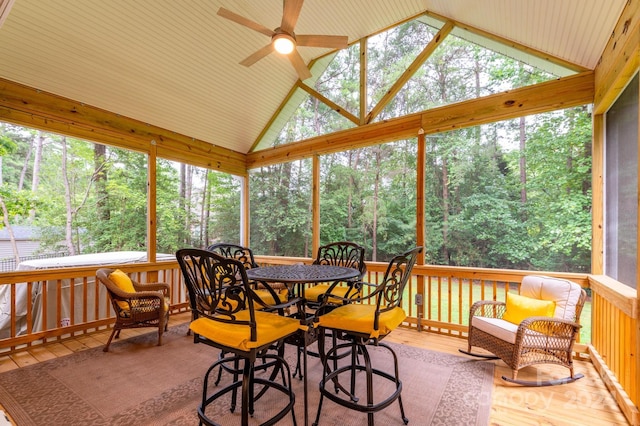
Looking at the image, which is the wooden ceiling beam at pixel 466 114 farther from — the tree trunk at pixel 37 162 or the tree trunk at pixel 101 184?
the tree trunk at pixel 37 162

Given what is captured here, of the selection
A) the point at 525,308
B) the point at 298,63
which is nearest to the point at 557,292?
the point at 525,308

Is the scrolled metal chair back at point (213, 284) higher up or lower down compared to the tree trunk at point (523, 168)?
lower down

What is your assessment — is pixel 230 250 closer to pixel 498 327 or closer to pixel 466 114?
pixel 498 327

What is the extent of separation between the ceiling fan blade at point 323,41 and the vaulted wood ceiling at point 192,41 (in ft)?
4.65

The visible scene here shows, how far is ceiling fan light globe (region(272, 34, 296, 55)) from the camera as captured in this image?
8.41ft

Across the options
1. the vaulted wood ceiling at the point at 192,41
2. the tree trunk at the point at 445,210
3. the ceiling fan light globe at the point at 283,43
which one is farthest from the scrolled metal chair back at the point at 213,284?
the tree trunk at the point at 445,210

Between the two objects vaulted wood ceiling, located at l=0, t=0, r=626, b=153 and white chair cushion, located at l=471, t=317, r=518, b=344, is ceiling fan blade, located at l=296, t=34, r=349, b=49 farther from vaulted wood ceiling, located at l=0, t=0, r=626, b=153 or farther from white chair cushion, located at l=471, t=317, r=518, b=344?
white chair cushion, located at l=471, t=317, r=518, b=344

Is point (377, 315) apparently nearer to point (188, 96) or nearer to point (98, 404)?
point (98, 404)

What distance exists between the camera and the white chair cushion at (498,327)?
2.50 metres

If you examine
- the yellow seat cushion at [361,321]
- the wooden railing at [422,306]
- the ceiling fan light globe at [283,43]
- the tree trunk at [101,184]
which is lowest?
the wooden railing at [422,306]

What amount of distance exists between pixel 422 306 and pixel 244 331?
287 centimetres

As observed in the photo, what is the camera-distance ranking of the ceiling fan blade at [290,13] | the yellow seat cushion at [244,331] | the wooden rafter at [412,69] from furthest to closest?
the wooden rafter at [412,69] < the ceiling fan blade at [290,13] < the yellow seat cushion at [244,331]

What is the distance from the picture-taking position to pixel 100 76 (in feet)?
11.4

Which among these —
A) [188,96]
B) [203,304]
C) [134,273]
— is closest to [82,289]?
[134,273]
